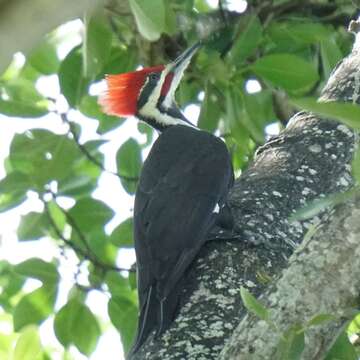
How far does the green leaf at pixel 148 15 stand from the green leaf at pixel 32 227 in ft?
5.71

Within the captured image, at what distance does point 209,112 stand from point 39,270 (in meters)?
0.99

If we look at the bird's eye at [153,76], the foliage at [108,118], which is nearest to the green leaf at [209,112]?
the foliage at [108,118]

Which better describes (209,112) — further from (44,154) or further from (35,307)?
(35,307)

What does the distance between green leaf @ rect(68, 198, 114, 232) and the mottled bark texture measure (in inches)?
39.1

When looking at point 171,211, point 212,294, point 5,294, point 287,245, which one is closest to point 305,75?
point 171,211

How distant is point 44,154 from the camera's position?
11.2ft

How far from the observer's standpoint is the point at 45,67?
3.77 m

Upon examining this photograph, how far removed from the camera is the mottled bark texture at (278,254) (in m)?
1.48

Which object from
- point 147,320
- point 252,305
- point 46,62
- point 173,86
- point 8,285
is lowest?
point 8,285

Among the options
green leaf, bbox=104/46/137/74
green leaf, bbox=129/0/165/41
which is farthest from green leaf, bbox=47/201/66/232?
green leaf, bbox=129/0/165/41

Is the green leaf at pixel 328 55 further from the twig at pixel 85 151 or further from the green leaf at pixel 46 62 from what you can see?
the green leaf at pixel 46 62

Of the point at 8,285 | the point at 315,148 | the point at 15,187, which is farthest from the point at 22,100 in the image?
the point at 315,148

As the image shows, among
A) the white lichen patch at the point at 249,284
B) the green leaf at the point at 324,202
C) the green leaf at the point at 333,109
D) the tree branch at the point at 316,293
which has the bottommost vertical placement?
the white lichen patch at the point at 249,284

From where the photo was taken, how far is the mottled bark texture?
1483 mm
